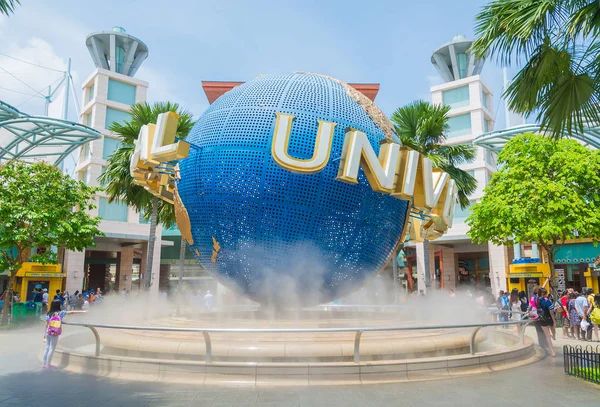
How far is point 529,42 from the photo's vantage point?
25.6 feet

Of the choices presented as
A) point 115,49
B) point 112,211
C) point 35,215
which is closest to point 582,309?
point 35,215

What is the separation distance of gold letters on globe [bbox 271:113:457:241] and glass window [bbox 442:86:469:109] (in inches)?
1353

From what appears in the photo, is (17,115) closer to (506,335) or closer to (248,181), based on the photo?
(248,181)

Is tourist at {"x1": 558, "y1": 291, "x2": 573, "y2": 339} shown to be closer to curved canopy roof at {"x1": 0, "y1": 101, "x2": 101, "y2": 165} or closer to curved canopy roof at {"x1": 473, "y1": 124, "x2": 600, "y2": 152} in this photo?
curved canopy roof at {"x1": 473, "y1": 124, "x2": 600, "y2": 152}

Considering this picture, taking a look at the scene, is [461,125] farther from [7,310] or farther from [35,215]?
[7,310]

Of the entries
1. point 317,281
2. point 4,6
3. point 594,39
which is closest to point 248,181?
point 317,281

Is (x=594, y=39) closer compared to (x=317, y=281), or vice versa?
(x=594, y=39)

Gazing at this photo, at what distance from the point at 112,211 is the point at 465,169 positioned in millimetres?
27900

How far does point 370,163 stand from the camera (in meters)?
8.81

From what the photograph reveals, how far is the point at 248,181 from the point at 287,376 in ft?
12.2

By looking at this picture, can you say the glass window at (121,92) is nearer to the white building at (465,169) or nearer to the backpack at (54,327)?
the white building at (465,169)

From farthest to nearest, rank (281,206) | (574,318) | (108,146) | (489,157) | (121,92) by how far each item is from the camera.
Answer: (489,157)
(121,92)
(108,146)
(574,318)
(281,206)

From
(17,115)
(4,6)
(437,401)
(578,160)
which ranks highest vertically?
(17,115)

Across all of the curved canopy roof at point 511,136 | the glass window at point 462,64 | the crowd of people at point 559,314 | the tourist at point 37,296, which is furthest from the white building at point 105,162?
the glass window at point 462,64
